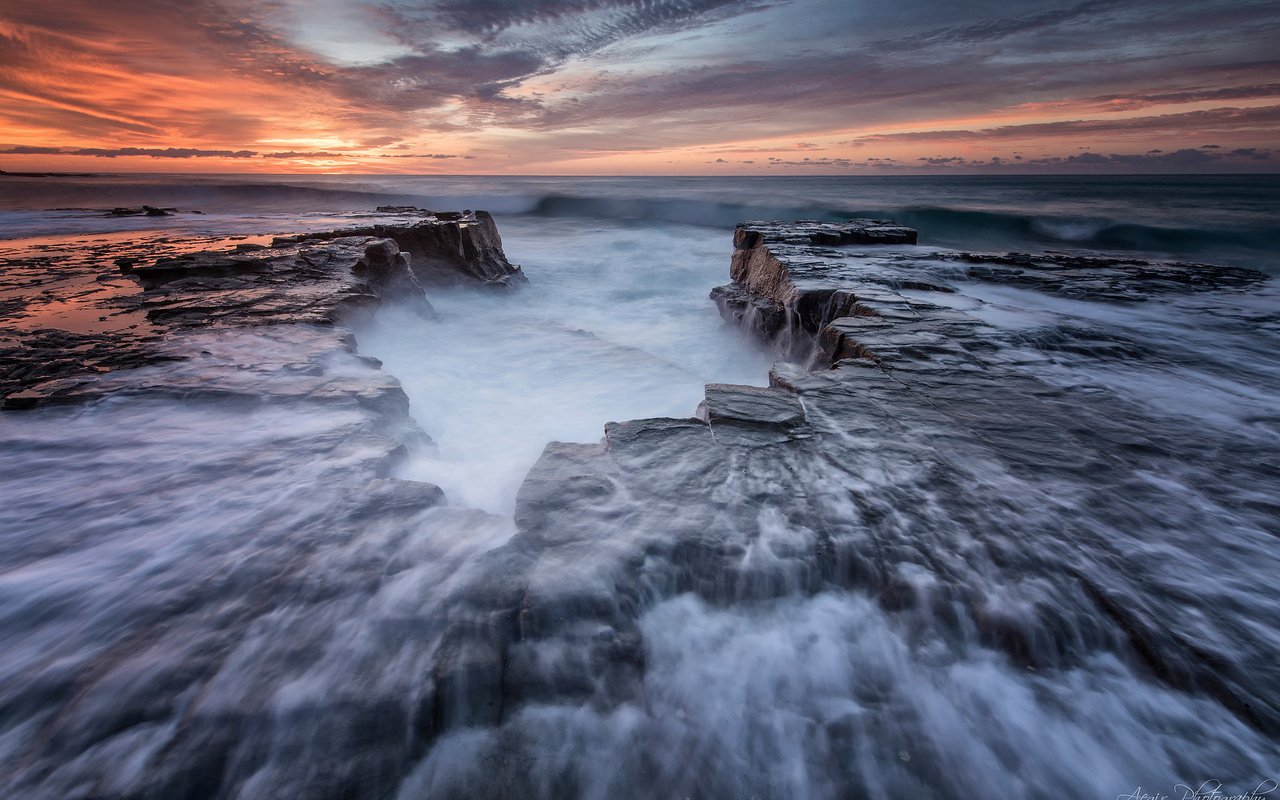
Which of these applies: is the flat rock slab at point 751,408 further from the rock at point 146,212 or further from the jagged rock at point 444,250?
the rock at point 146,212

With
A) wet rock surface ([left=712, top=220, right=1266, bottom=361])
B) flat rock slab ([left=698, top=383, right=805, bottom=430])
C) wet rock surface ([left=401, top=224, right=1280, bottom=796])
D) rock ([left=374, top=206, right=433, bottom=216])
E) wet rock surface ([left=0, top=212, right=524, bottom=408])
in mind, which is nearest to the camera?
wet rock surface ([left=401, top=224, right=1280, bottom=796])

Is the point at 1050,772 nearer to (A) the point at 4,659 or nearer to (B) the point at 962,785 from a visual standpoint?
(B) the point at 962,785

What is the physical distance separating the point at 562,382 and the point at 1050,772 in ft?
18.2

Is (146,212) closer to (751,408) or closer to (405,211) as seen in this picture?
(405,211)

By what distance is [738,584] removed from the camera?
2.09 metres

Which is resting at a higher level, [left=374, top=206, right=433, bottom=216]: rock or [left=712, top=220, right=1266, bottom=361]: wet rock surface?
[left=374, top=206, right=433, bottom=216]: rock

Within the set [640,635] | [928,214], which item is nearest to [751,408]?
[640,635]

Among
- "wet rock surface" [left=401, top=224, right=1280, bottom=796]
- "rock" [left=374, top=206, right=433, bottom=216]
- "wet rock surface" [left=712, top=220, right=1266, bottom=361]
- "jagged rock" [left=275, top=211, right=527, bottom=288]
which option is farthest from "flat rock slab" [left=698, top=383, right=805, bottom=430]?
"rock" [left=374, top=206, right=433, bottom=216]

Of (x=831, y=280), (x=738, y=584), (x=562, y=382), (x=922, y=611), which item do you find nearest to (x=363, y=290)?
(x=562, y=382)

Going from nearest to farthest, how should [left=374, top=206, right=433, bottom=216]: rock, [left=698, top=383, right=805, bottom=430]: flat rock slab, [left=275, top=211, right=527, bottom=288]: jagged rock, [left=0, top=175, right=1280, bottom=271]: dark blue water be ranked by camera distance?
1. [left=698, top=383, right=805, bottom=430]: flat rock slab
2. [left=275, top=211, right=527, bottom=288]: jagged rock
3. [left=374, top=206, right=433, bottom=216]: rock
4. [left=0, top=175, right=1280, bottom=271]: dark blue water

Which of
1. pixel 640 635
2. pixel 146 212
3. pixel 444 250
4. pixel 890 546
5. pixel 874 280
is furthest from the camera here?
pixel 146 212

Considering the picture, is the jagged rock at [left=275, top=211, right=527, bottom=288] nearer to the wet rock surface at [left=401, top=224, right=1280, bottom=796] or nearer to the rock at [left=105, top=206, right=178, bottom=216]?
the wet rock surface at [left=401, top=224, right=1280, bottom=796]

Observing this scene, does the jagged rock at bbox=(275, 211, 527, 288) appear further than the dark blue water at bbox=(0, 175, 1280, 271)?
No

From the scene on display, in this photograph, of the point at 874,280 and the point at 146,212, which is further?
the point at 146,212
